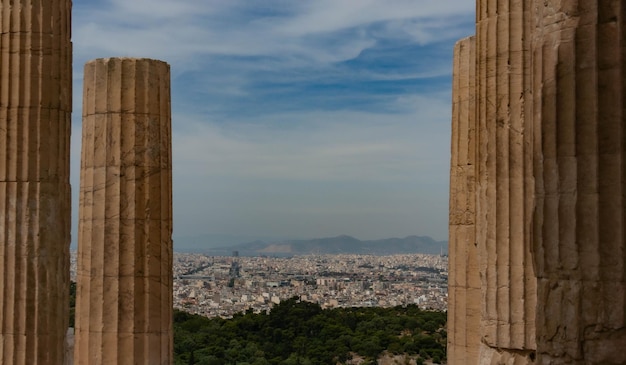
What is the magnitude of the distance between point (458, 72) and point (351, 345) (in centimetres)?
3501

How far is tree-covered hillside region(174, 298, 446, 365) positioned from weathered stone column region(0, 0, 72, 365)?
30.8 meters

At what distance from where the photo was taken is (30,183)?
15445 millimetres

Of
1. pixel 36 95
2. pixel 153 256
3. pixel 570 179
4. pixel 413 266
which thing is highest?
pixel 36 95

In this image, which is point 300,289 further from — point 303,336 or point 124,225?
point 124,225

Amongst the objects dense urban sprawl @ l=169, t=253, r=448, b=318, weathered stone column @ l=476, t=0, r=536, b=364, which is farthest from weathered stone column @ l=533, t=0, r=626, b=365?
dense urban sprawl @ l=169, t=253, r=448, b=318

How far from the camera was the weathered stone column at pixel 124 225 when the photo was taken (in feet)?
55.6

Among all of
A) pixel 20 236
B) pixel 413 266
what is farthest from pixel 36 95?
pixel 413 266

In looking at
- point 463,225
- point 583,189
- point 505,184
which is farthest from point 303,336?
point 583,189

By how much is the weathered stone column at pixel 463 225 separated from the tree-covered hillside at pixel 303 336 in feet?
92.4

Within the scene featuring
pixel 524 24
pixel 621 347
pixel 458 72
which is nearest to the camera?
pixel 621 347

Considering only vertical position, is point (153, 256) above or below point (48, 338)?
above

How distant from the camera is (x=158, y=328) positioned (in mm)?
17156

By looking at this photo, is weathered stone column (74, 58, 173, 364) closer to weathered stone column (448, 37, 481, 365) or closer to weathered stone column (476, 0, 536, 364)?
weathered stone column (448, 37, 481, 365)

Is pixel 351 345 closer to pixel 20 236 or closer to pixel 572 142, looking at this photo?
pixel 20 236
